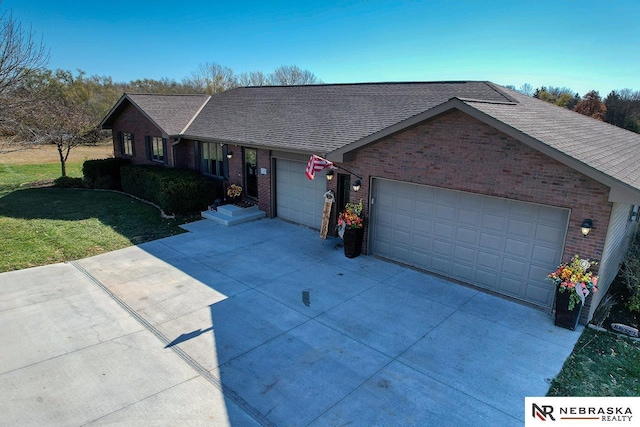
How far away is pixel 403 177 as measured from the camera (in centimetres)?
948

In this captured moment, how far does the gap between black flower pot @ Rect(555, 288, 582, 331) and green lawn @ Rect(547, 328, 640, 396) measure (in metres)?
0.27

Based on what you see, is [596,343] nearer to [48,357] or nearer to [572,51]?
[48,357]

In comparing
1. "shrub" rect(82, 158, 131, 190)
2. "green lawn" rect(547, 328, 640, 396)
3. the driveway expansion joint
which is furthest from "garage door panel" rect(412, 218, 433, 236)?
"shrub" rect(82, 158, 131, 190)

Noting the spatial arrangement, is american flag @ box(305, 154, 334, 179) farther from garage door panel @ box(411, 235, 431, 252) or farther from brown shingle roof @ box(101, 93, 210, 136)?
brown shingle roof @ box(101, 93, 210, 136)

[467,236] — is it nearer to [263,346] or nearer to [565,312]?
[565,312]

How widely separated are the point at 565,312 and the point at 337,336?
13.7 ft

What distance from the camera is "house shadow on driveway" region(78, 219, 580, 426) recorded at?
5.27 meters

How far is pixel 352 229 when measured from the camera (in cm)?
1031

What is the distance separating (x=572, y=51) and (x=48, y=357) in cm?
2487

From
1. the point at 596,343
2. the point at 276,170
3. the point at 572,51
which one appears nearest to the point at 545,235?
the point at 596,343

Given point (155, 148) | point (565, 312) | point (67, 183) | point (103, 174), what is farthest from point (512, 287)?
A: point (67, 183)

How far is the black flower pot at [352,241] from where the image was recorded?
10.3 m

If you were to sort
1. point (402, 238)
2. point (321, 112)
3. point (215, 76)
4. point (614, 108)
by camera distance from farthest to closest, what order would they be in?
1. point (215, 76)
2. point (614, 108)
3. point (321, 112)
4. point (402, 238)

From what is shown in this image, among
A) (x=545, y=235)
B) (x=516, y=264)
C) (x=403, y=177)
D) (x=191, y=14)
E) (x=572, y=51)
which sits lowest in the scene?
(x=516, y=264)
